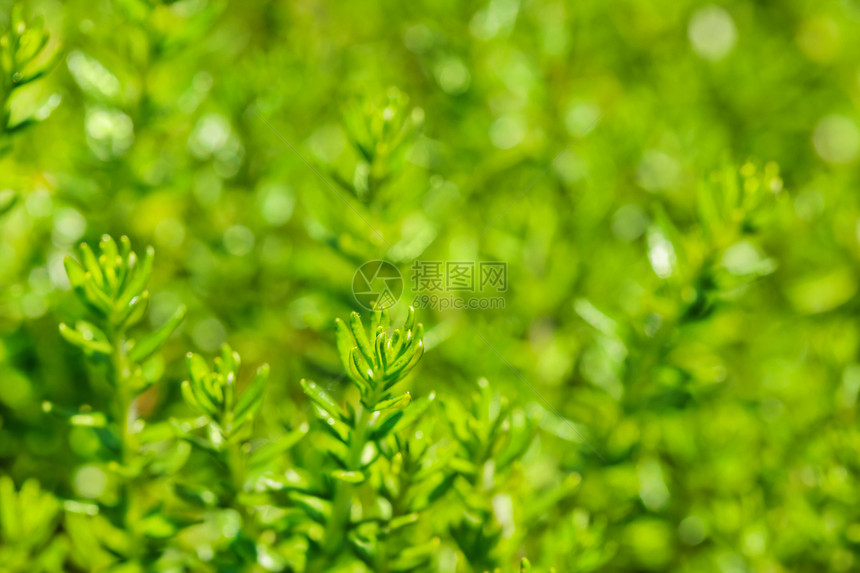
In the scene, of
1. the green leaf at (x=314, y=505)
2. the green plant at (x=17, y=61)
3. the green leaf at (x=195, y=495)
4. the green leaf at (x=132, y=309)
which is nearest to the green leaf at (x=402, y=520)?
the green leaf at (x=314, y=505)

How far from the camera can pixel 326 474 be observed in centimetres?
60

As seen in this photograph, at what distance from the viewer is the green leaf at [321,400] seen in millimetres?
525

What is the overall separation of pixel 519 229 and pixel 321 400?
47 cm

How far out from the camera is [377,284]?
0.78 meters

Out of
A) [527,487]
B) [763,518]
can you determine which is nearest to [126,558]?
[527,487]

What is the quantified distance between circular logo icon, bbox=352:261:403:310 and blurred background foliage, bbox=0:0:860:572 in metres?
0.02

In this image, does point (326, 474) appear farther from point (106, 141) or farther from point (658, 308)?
point (106, 141)

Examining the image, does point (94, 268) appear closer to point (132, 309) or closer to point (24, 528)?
point (132, 309)

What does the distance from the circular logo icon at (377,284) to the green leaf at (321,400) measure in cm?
22

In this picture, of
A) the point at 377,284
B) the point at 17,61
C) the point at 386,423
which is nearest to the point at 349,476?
the point at 386,423

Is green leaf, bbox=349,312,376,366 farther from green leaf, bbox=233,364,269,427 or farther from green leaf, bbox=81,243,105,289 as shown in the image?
green leaf, bbox=81,243,105,289

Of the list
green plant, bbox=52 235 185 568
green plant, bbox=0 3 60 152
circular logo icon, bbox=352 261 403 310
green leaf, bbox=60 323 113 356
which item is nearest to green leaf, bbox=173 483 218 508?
green plant, bbox=52 235 185 568

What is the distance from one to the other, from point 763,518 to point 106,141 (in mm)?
833

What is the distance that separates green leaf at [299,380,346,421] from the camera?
52cm
